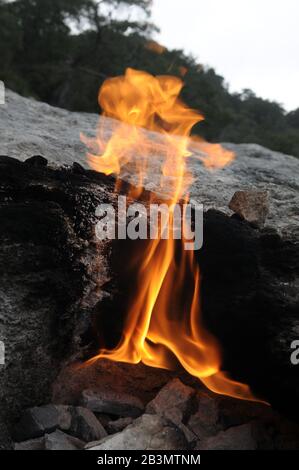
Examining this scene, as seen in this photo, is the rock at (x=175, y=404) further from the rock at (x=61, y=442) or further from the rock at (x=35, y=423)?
the rock at (x=35, y=423)

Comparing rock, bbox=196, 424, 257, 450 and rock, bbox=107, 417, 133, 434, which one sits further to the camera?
rock, bbox=107, 417, 133, 434

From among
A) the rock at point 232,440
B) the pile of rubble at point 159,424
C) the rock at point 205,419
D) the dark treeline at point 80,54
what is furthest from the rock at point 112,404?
the dark treeline at point 80,54

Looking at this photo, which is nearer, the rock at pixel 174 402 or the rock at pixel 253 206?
the rock at pixel 174 402

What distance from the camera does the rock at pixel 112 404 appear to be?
2832mm

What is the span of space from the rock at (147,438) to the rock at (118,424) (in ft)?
0.54

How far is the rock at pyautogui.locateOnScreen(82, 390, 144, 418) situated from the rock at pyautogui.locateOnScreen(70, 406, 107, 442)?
0.10 m

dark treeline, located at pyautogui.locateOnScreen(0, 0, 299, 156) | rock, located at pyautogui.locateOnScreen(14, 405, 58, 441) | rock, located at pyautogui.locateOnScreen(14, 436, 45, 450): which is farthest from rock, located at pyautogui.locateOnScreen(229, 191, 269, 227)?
dark treeline, located at pyautogui.locateOnScreen(0, 0, 299, 156)

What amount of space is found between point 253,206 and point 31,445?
234 centimetres

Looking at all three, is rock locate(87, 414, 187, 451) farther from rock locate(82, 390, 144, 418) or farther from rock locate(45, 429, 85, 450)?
rock locate(82, 390, 144, 418)

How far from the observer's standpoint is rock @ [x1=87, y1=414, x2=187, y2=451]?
2432 mm

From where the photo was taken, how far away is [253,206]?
3564mm

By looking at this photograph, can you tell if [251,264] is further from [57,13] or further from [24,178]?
[57,13]

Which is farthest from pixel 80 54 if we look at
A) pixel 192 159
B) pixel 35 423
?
pixel 35 423

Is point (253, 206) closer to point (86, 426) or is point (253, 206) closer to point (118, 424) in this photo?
point (118, 424)
